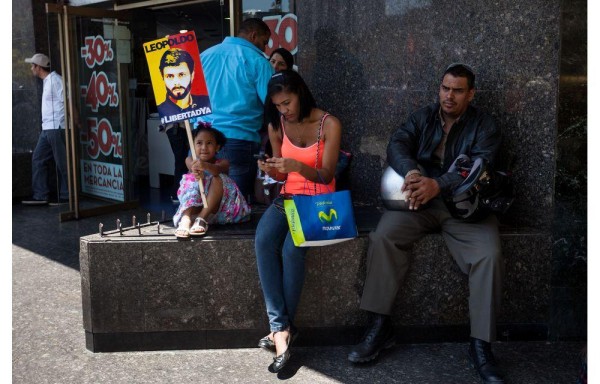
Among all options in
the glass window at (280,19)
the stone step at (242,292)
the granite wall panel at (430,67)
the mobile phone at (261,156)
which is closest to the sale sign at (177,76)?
Result: the mobile phone at (261,156)

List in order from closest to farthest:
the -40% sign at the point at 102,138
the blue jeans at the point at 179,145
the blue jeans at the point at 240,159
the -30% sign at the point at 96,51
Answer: the blue jeans at the point at 240,159, the blue jeans at the point at 179,145, the -30% sign at the point at 96,51, the -40% sign at the point at 102,138

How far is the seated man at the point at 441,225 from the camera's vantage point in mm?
3463

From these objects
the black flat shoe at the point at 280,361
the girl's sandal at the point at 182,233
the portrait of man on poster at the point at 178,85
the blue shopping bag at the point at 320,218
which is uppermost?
the portrait of man on poster at the point at 178,85

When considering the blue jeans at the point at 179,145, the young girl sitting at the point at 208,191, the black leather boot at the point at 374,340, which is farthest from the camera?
the blue jeans at the point at 179,145

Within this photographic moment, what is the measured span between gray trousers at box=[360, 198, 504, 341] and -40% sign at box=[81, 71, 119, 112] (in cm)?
487

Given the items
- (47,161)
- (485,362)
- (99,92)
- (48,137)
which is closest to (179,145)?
(99,92)

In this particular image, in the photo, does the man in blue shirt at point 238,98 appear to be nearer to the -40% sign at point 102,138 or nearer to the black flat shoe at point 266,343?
the black flat shoe at point 266,343

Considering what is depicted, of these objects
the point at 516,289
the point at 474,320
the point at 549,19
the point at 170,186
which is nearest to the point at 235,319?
the point at 474,320

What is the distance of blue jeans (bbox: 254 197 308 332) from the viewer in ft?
12.0

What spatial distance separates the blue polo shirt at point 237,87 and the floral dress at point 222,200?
0.64 m

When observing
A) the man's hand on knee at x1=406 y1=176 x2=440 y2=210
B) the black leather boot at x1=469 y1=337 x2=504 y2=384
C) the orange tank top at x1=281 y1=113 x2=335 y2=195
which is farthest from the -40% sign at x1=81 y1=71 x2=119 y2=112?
the black leather boot at x1=469 y1=337 x2=504 y2=384

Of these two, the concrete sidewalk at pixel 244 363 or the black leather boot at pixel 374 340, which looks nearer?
the concrete sidewalk at pixel 244 363

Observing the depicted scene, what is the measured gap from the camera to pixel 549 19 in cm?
391

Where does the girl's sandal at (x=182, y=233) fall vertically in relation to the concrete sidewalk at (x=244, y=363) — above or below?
above
